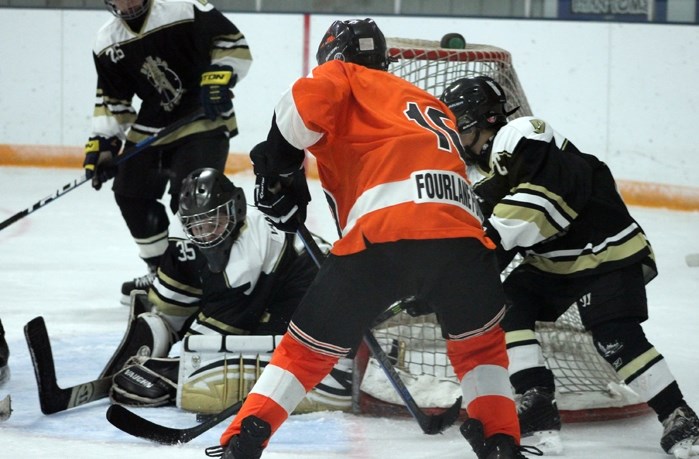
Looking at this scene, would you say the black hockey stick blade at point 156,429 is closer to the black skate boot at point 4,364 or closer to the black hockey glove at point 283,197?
the black hockey glove at point 283,197

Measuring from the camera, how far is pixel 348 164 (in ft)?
7.22

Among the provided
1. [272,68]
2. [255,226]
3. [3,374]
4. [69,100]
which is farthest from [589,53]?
[3,374]

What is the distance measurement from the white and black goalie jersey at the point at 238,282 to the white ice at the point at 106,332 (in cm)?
29

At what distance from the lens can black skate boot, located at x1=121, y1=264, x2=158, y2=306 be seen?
4.17 m

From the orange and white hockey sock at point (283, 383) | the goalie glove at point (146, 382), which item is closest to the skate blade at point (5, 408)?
the goalie glove at point (146, 382)

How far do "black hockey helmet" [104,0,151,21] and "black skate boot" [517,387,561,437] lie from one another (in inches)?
77.1

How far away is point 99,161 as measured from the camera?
12.9 ft

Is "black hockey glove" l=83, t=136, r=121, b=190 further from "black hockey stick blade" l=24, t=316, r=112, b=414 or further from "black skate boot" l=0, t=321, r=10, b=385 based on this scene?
"black hockey stick blade" l=24, t=316, r=112, b=414

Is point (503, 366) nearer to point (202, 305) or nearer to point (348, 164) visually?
point (348, 164)

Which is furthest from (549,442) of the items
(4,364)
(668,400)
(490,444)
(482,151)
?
(4,364)

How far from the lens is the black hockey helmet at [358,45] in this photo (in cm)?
231

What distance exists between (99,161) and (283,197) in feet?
5.76

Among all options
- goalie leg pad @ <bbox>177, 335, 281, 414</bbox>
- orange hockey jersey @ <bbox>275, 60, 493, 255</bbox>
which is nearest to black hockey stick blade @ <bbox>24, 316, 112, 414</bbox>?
goalie leg pad @ <bbox>177, 335, 281, 414</bbox>

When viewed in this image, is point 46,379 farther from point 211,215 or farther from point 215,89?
point 215,89
